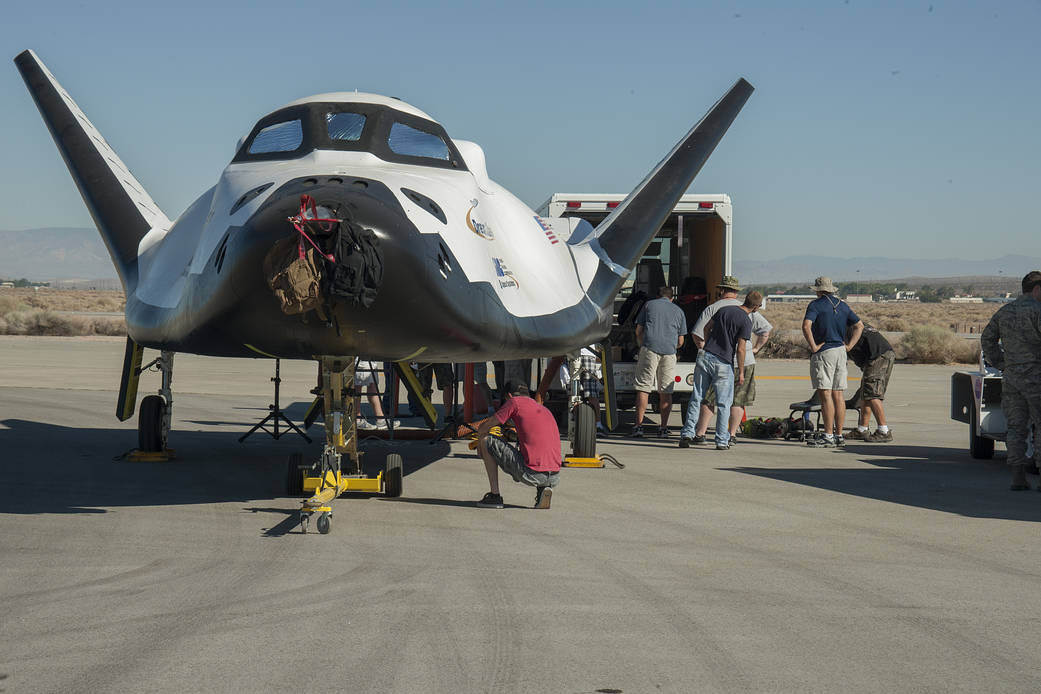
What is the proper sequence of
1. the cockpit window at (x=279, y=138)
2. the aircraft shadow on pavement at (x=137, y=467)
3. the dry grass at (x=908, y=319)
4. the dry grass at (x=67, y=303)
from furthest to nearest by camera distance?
the dry grass at (x=67, y=303), the dry grass at (x=908, y=319), the aircraft shadow on pavement at (x=137, y=467), the cockpit window at (x=279, y=138)

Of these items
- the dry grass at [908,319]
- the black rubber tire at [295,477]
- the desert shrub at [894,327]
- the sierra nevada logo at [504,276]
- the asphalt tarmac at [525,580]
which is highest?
the dry grass at [908,319]

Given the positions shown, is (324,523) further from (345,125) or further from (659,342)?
(659,342)

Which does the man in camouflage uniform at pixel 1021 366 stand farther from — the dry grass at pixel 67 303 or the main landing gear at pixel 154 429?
the dry grass at pixel 67 303

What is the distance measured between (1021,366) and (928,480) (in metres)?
1.69

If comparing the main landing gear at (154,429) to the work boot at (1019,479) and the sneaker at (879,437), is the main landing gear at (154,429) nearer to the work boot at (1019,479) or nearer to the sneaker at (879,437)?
the work boot at (1019,479)

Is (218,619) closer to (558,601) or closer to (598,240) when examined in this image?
(558,601)

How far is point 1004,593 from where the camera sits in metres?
6.55

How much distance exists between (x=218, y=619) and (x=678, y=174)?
970 cm

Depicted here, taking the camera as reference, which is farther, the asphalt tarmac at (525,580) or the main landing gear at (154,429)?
the main landing gear at (154,429)

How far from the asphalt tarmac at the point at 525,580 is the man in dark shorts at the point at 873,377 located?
2.16 m

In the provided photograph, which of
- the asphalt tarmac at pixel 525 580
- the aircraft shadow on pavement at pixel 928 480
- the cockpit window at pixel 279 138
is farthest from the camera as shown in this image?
the aircraft shadow on pavement at pixel 928 480

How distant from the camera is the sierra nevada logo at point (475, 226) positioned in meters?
8.59

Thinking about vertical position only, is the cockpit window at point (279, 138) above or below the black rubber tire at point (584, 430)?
above

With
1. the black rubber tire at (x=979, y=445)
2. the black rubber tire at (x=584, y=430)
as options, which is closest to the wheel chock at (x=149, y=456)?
the black rubber tire at (x=584, y=430)
